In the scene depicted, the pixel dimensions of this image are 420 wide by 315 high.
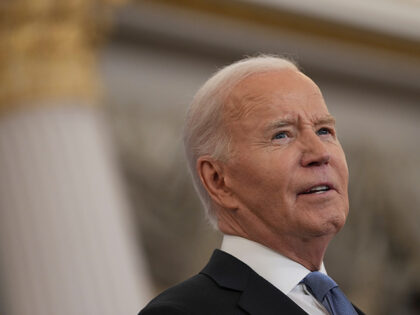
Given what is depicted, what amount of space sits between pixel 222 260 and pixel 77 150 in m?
5.75

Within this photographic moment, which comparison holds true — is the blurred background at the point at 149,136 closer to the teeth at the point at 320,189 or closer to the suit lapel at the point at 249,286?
the suit lapel at the point at 249,286

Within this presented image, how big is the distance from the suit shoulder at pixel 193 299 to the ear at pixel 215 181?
21cm

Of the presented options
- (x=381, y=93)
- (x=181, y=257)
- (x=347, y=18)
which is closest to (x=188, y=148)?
(x=181, y=257)

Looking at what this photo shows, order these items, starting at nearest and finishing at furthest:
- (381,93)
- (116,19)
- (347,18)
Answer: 1. (116,19)
2. (347,18)
3. (381,93)

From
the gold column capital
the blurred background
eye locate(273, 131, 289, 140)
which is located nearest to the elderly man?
eye locate(273, 131, 289, 140)

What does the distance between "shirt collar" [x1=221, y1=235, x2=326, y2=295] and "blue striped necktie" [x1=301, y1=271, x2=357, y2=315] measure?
0.07 ft

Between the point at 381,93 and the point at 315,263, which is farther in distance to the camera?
the point at 381,93

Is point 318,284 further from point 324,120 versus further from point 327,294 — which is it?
point 324,120

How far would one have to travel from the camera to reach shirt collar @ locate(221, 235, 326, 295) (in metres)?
2.42

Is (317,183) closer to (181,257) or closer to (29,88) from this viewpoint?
(29,88)

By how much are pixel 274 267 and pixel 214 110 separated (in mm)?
440

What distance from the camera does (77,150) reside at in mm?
8133

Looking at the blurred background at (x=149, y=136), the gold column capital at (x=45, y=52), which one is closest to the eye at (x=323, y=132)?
the blurred background at (x=149, y=136)

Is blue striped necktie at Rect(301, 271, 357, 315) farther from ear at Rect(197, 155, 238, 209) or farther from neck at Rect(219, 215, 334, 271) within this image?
ear at Rect(197, 155, 238, 209)
